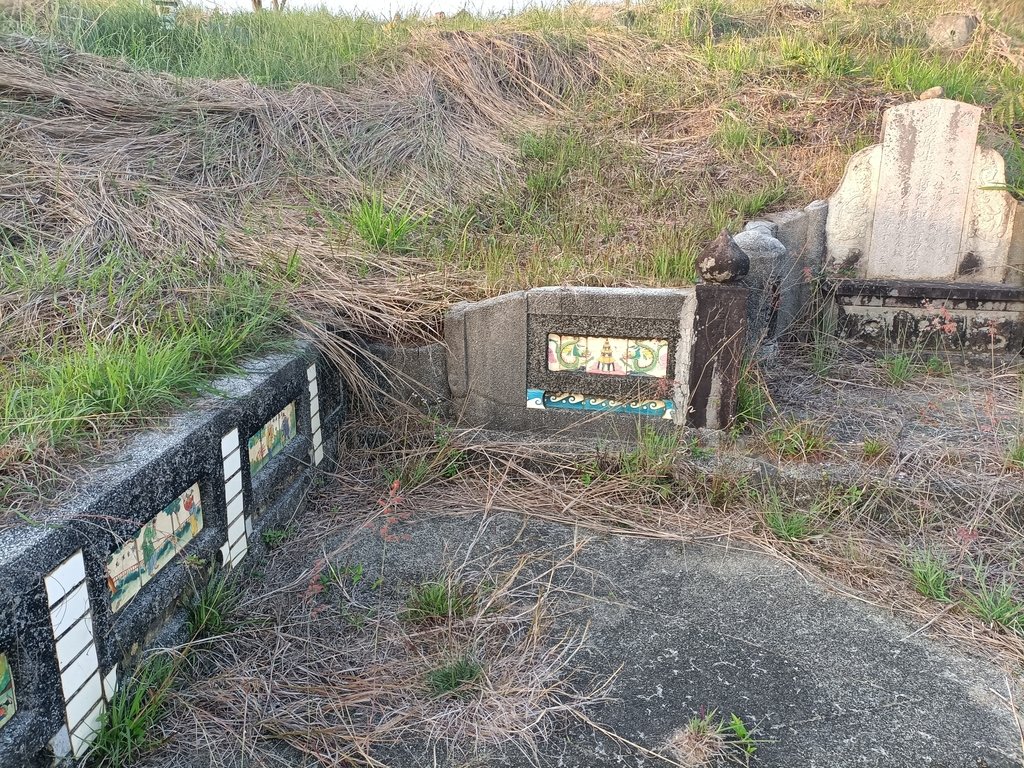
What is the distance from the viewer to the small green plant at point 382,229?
13.9 ft

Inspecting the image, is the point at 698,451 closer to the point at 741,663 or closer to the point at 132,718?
the point at 741,663

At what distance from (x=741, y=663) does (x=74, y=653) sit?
1771mm

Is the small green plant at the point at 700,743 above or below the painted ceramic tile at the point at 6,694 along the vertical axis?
below

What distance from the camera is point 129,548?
2004mm

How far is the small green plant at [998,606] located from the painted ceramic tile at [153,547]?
243cm

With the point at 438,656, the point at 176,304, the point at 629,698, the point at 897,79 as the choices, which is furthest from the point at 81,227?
the point at 897,79

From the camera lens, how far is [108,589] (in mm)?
1905

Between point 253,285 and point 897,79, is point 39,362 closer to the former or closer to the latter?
point 253,285

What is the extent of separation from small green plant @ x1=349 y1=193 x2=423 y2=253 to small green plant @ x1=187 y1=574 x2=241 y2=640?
88.2 inches

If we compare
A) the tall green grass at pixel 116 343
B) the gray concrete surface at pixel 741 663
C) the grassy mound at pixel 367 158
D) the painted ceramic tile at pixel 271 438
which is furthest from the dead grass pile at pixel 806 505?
the tall green grass at pixel 116 343

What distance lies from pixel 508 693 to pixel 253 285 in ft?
7.04

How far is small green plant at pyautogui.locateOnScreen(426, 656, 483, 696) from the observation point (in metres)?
2.16

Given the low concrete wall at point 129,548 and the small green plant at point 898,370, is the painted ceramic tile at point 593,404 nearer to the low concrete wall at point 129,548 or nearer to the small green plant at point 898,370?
the low concrete wall at point 129,548

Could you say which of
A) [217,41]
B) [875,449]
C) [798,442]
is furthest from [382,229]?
[217,41]
